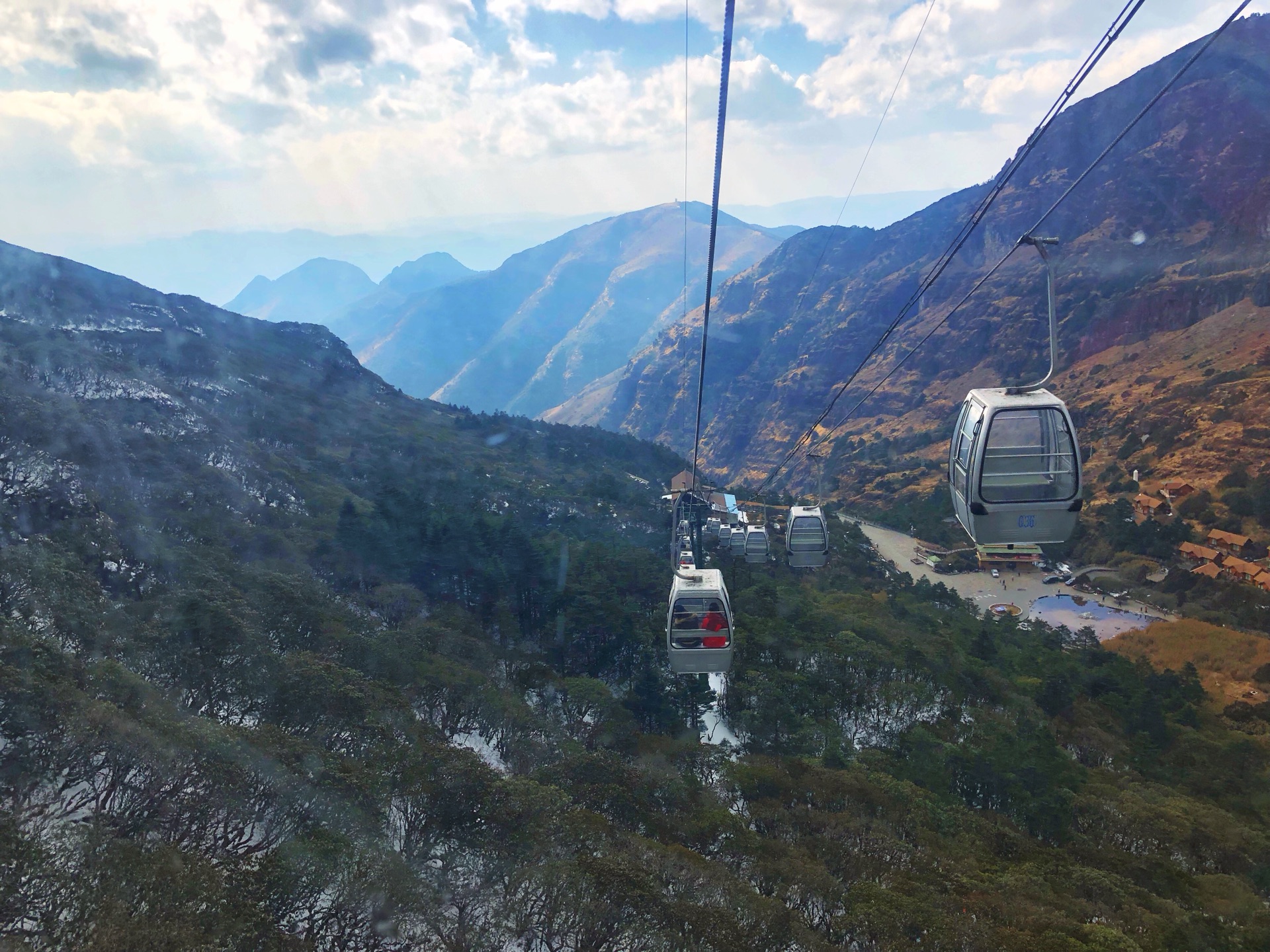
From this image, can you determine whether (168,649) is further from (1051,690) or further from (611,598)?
(1051,690)

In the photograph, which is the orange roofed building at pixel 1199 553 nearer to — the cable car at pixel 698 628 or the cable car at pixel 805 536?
the cable car at pixel 805 536

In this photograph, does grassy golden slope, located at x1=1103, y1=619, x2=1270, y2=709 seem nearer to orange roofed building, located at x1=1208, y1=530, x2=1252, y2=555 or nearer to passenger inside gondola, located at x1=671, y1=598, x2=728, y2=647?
orange roofed building, located at x1=1208, y1=530, x2=1252, y2=555

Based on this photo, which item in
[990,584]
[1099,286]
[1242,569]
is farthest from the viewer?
[1099,286]

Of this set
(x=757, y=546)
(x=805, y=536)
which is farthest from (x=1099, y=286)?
(x=805, y=536)

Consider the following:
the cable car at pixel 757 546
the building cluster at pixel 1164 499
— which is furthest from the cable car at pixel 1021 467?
the building cluster at pixel 1164 499

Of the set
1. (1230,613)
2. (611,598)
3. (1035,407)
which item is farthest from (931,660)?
(1230,613)

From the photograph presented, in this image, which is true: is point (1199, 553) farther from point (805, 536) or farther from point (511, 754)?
point (511, 754)

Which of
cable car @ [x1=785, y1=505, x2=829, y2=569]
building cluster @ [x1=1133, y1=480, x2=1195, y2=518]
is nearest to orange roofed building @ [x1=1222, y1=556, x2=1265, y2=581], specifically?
building cluster @ [x1=1133, y1=480, x2=1195, y2=518]
